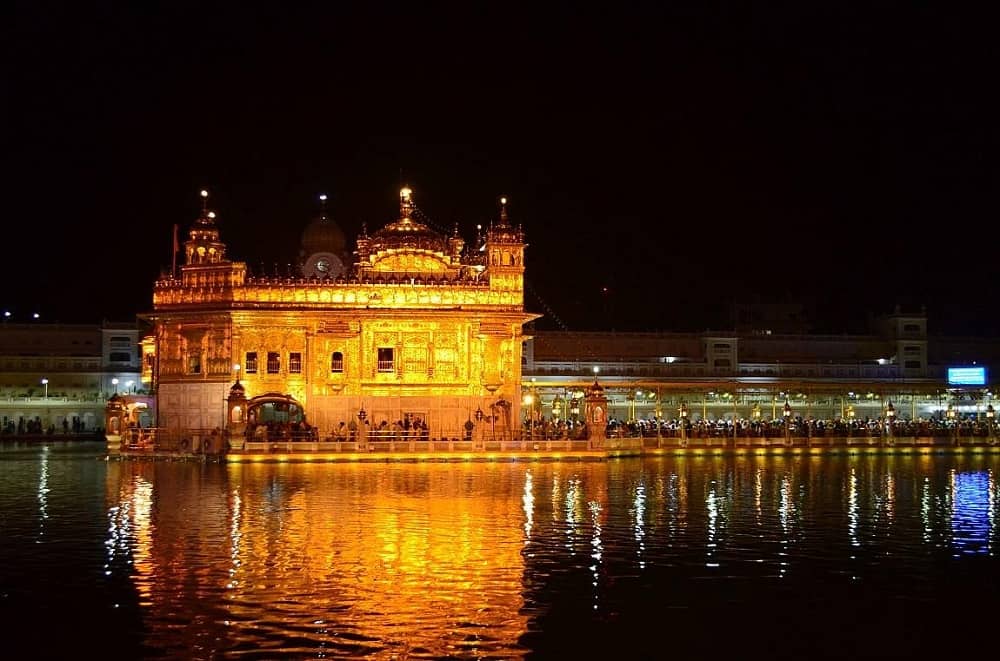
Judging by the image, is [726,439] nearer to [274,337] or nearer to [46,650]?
[274,337]

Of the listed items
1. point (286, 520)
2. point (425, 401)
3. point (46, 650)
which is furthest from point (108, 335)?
point (46, 650)

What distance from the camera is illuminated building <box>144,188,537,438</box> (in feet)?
178

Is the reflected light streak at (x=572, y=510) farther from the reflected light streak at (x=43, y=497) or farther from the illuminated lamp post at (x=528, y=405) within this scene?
the illuminated lamp post at (x=528, y=405)

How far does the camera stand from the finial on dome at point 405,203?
60562 mm

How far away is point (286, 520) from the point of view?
29.3 metres

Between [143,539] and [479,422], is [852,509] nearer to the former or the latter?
[143,539]

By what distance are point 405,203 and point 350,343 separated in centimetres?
916

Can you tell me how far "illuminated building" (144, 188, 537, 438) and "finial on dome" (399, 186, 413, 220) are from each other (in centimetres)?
508

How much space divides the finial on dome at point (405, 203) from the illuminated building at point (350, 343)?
5082mm

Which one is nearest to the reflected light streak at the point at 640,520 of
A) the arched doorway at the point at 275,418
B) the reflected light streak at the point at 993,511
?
the reflected light streak at the point at 993,511

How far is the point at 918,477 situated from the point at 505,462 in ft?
47.9

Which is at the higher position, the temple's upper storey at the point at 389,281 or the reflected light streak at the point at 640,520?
the temple's upper storey at the point at 389,281

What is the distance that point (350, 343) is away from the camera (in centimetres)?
5456

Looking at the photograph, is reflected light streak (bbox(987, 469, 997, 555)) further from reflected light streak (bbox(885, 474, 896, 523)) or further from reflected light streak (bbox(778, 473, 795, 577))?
reflected light streak (bbox(778, 473, 795, 577))
